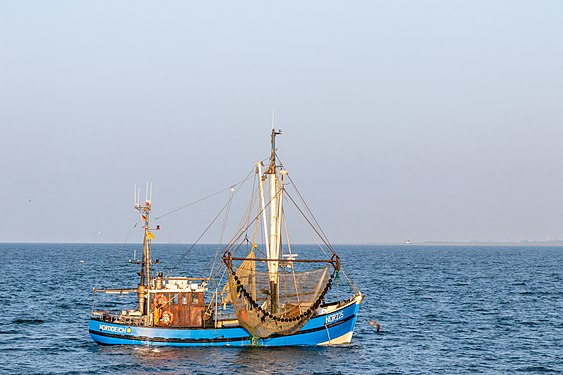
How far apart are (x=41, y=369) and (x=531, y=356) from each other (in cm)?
3185

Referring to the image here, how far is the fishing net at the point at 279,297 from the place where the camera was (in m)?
51.2

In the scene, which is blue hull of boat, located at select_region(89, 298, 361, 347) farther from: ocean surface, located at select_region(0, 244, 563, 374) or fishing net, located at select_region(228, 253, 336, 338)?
fishing net, located at select_region(228, 253, 336, 338)

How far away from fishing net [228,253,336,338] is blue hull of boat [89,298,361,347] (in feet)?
2.48

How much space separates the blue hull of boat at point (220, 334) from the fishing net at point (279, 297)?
0.76 meters

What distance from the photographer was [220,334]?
51.9 metres

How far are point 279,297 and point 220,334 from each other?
545cm

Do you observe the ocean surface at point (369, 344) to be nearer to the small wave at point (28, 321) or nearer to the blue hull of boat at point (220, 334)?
the small wave at point (28, 321)

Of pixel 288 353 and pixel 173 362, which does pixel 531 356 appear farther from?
pixel 173 362

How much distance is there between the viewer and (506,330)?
67.8m

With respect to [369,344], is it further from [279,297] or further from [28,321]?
[28,321]

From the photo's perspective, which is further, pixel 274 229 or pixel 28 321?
pixel 28 321

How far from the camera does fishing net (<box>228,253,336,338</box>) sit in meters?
51.2

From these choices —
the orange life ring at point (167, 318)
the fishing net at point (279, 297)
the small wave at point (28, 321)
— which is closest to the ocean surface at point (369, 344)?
the small wave at point (28, 321)

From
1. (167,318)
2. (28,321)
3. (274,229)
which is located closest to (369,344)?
(274,229)
